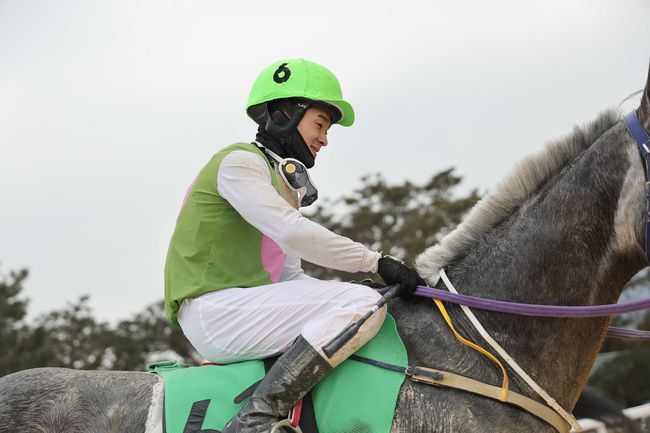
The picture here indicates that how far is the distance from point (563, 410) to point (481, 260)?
74 centimetres

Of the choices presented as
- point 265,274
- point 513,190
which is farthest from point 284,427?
point 513,190

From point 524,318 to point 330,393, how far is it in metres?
0.91

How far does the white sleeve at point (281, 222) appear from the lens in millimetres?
3334

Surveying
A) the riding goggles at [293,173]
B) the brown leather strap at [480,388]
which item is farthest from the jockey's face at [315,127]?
the brown leather strap at [480,388]

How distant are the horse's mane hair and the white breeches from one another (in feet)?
1.41

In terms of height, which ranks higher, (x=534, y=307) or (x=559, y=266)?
(x=559, y=266)

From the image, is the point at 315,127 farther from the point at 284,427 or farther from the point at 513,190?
the point at 284,427

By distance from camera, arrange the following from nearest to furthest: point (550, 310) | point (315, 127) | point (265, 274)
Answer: point (550, 310)
point (265, 274)
point (315, 127)

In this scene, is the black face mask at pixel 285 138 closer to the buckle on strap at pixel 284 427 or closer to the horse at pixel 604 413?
the buckle on strap at pixel 284 427

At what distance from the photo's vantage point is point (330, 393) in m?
3.18

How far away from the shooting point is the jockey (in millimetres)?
3127

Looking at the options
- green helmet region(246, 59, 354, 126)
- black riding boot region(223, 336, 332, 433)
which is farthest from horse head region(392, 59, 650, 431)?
green helmet region(246, 59, 354, 126)

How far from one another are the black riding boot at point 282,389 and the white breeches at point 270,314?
150 mm

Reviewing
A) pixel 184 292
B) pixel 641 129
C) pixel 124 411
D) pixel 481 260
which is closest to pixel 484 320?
pixel 481 260
